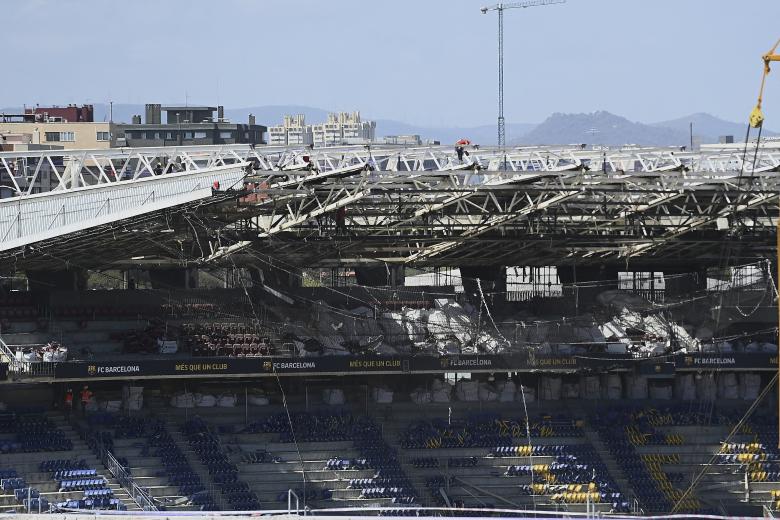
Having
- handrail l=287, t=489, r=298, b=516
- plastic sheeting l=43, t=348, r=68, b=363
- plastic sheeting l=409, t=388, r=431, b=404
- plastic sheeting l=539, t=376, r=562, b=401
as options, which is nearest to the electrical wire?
plastic sheeting l=539, t=376, r=562, b=401

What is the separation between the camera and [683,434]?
2224 inches

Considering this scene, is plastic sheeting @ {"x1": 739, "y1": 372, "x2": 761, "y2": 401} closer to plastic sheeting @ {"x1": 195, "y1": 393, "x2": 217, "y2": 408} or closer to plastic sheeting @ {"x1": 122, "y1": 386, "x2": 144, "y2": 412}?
plastic sheeting @ {"x1": 195, "y1": 393, "x2": 217, "y2": 408}

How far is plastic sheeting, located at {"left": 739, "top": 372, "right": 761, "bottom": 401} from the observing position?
60000 mm

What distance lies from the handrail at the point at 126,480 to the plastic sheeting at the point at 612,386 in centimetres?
1934

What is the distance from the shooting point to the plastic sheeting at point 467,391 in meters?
57.2

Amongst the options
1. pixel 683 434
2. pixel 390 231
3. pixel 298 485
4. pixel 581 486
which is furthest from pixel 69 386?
pixel 683 434

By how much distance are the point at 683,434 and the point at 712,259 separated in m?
8.95

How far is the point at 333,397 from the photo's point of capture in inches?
2207

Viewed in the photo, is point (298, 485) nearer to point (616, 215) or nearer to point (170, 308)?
point (170, 308)

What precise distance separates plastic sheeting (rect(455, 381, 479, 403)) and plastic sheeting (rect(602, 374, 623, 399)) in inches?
205

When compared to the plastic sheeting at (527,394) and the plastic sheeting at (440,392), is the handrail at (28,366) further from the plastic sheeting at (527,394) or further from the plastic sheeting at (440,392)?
the plastic sheeting at (527,394)

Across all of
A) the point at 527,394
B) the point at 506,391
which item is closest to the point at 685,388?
the point at 527,394

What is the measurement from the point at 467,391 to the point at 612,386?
5.84 m

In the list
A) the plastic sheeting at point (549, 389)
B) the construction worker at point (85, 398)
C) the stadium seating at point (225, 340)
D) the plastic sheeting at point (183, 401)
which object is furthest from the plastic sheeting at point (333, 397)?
the construction worker at point (85, 398)
